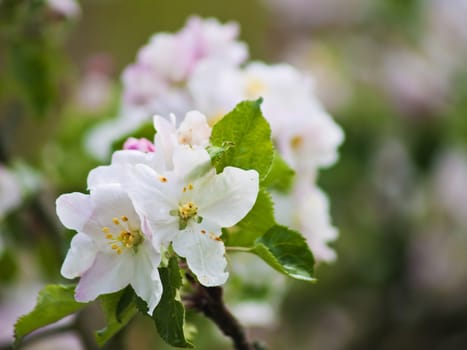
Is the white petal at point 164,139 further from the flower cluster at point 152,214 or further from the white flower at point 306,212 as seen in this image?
the white flower at point 306,212

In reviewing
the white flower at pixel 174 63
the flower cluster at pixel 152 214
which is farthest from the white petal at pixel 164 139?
the white flower at pixel 174 63

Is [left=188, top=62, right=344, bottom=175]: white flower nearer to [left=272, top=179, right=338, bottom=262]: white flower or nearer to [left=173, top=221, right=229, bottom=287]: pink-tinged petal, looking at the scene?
[left=272, top=179, right=338, bottom=262]: white flower

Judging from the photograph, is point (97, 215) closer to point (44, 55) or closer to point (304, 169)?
point (304, 169)

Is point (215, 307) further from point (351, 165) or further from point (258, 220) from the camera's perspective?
point (351, 165)

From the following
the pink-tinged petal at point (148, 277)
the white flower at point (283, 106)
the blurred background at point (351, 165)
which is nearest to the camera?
the pink-tinged petal at point (148, 277)

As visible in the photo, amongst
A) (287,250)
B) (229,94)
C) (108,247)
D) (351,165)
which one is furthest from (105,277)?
(351,165)

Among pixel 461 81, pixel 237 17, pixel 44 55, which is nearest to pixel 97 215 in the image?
pixel 44 55
